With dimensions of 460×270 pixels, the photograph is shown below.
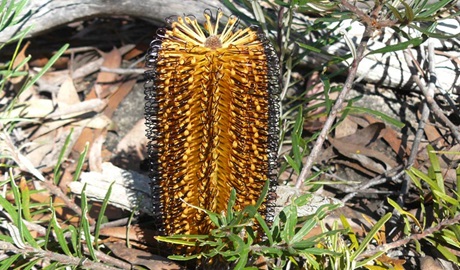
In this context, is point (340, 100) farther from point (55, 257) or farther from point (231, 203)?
point (55, 257)

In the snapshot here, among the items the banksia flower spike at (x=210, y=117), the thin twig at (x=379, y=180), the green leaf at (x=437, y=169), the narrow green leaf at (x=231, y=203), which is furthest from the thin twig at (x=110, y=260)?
the green leaf at (x=437, y=169)

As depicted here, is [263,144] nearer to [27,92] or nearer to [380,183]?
[380,183]

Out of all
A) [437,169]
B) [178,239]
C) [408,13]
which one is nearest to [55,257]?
[178,239]

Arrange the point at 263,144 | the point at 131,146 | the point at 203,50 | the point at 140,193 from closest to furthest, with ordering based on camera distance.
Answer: the point at 203,50 → the point at 263,144 → the point at 140,193 → the point at 131,146

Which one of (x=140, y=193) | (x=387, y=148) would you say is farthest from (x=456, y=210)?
(x=140, y=193)

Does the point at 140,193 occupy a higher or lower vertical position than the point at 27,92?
lower

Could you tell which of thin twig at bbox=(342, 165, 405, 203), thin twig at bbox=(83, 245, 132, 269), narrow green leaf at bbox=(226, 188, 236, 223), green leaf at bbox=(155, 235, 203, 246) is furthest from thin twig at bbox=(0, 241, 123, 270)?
thin twig at bbox=(342, 165, 405, 203)

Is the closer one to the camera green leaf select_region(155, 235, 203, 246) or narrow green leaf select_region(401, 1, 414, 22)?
green leaf select_region(155, 235, 203, 246)

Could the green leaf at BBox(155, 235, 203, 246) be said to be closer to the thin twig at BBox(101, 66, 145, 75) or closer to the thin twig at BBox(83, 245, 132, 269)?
the thin twig at BBox(83, 245, 132, 269)
